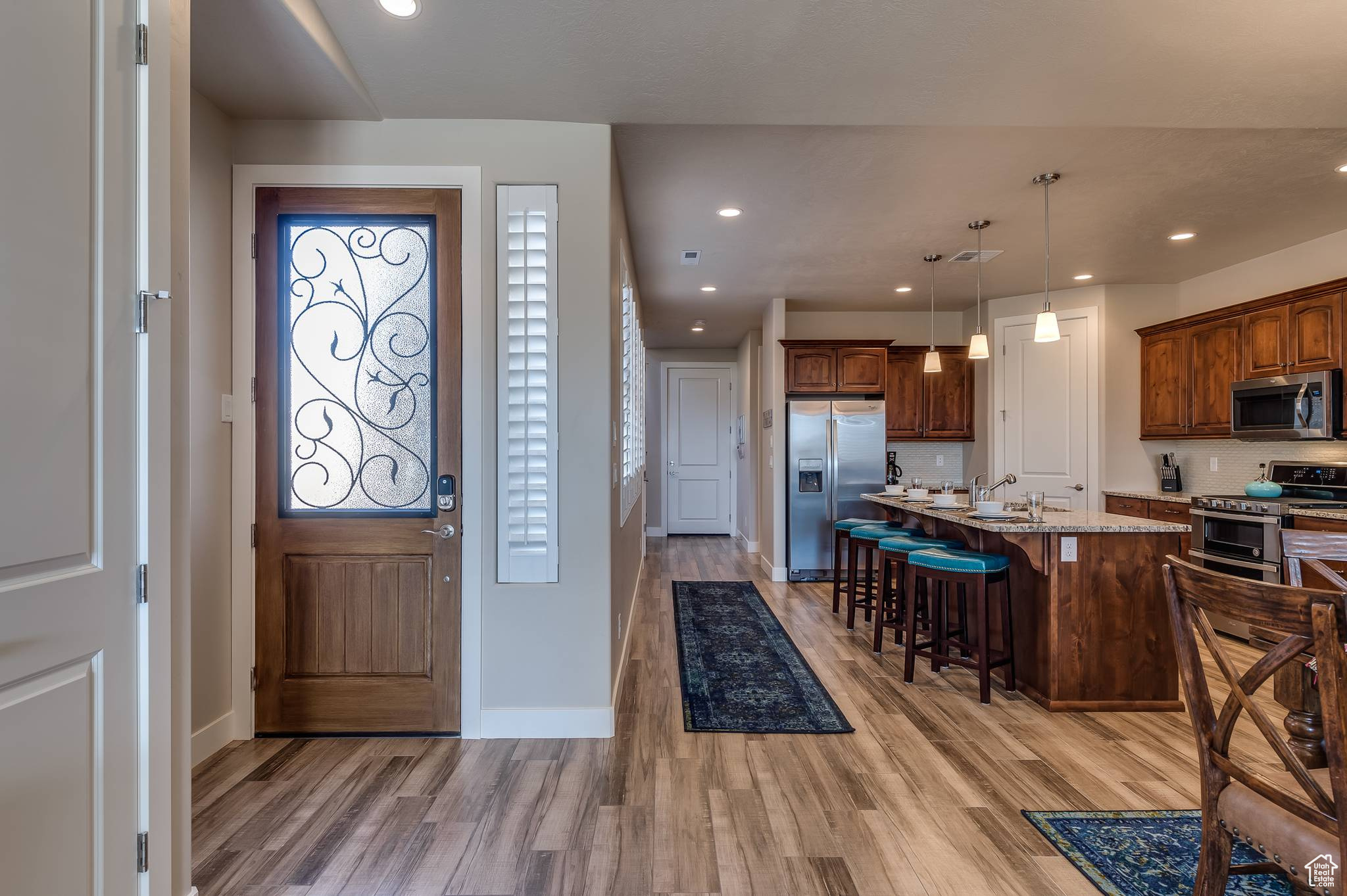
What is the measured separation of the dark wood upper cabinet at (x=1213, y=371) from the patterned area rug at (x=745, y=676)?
142 inches

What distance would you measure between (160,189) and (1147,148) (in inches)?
152

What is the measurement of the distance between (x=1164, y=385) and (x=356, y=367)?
5.97 metres

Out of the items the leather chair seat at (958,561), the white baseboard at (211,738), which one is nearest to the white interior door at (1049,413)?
the leather chair seat at (958,561)

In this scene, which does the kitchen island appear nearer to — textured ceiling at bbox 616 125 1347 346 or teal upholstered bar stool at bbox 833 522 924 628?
teal upholstered bar stool at bbox 833 522 924 628

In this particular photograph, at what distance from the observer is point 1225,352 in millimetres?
4980

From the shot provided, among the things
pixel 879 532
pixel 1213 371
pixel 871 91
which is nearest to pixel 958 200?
pixel 871 91

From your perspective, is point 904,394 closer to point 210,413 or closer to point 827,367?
point 827,367

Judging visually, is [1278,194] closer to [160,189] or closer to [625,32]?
[625,32]

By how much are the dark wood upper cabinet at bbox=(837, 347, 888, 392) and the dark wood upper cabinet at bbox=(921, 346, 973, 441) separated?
72 centimetres

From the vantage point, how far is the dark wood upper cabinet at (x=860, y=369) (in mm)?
6332

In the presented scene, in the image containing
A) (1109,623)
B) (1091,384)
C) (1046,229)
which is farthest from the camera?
(1091,384)

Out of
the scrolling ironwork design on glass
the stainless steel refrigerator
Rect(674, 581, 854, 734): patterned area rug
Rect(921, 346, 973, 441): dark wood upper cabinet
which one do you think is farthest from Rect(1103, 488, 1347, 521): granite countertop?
the scrolling ironwork design on glass

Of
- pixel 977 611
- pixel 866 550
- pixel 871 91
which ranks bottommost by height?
pixel 977 611

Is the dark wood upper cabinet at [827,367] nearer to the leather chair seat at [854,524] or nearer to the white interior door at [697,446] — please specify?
the leather chair seat at [854,524]
